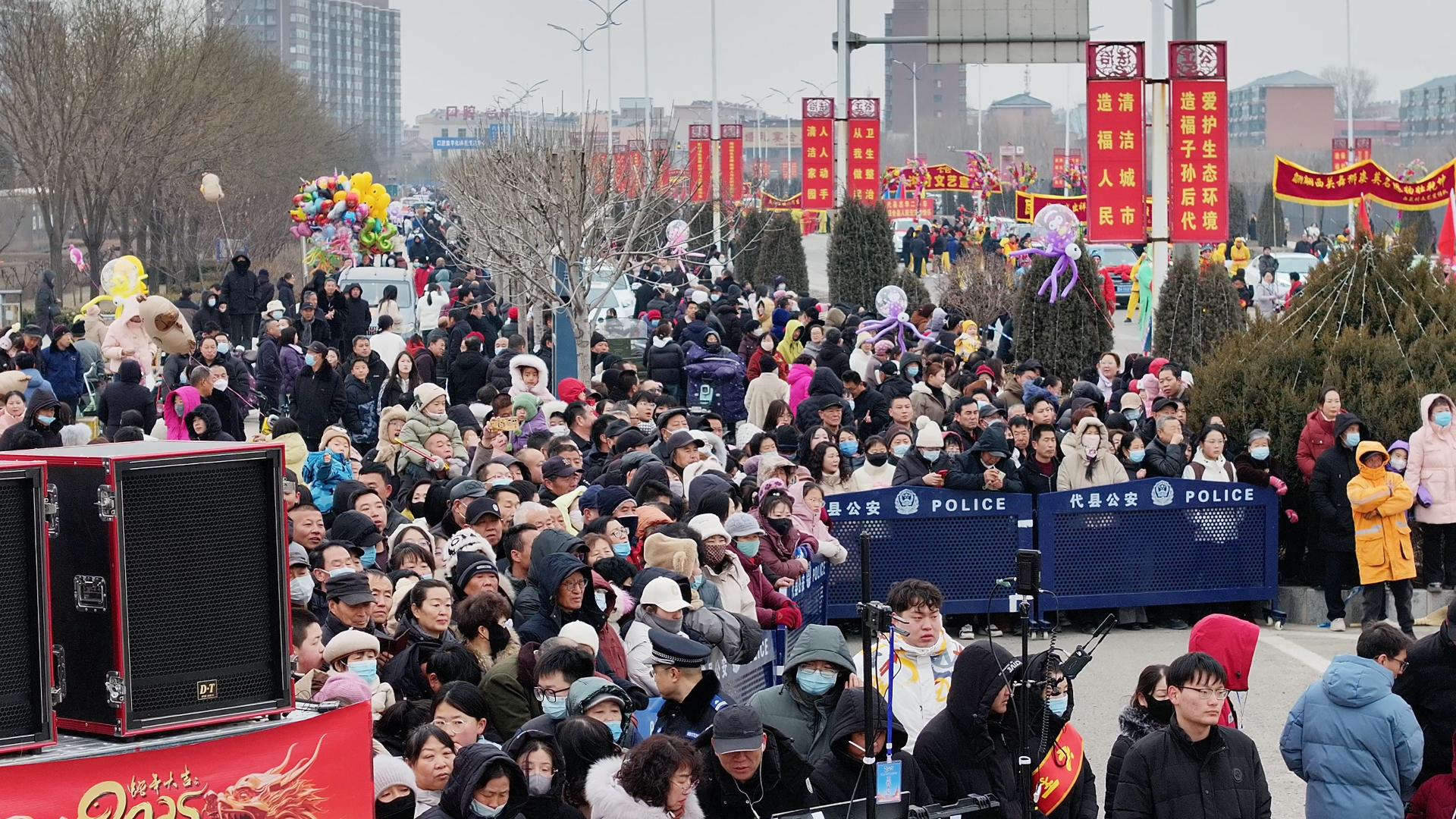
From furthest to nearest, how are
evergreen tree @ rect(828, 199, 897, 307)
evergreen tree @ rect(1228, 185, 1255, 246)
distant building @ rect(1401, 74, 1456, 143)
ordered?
Answer: 1. distant building @ rect(1401, 74, 1456, 143)
2. evergreen tree @ rect(1228, 185, 1255, 246)
3. evergreen tree @ rect(828, 199, 897, 307)

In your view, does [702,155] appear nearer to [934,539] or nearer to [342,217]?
[342,217]

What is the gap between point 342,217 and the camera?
33.4 metres

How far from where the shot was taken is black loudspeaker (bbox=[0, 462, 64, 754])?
4.93 metres

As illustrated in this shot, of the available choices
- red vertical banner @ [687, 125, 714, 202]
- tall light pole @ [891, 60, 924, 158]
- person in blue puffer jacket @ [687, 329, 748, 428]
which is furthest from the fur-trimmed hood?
tall light pole @ [891, 60, 924, 158]

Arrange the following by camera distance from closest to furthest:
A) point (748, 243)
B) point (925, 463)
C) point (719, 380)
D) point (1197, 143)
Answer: point (925, 463) → point (719, 380) → point (1197, 143) → point (748, 243)

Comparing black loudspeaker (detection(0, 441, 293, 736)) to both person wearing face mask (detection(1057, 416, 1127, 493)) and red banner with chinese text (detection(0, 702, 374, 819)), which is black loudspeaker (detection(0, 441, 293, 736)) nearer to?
red banner with chinese text (detection(0, 702, 374, 819))

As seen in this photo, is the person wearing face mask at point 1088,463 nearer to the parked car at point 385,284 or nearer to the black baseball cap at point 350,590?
the black baseball cap at point 350,590

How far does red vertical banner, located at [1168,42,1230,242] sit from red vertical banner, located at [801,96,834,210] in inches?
639

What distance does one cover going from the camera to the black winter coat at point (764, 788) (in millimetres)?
6766

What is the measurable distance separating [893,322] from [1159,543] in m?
8.65

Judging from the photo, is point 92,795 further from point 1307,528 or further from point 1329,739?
point 1307,528

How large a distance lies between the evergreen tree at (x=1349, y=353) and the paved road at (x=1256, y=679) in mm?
1587

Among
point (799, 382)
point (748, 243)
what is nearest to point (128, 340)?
point (799, 382)

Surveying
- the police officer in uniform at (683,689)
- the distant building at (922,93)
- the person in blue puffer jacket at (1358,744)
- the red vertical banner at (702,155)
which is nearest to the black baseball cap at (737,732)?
the police officer in uniform at (683,689)
